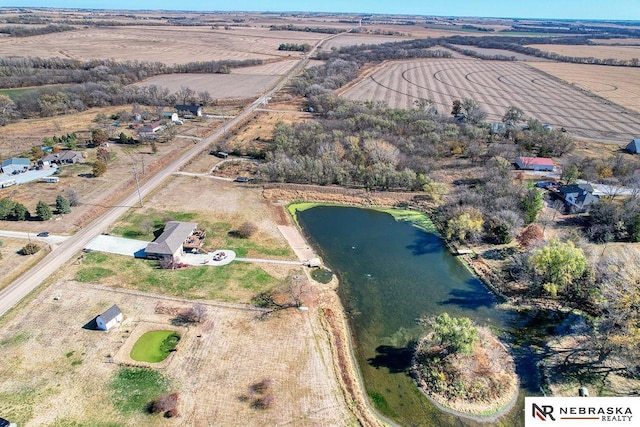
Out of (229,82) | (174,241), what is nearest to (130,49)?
(229,82)

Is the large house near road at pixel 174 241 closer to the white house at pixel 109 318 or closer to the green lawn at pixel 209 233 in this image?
the green lawn at pixel 209 233

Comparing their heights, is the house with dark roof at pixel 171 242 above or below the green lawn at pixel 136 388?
above

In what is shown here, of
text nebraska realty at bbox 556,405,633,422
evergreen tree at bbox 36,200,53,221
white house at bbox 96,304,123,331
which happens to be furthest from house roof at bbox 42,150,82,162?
text nebraska realty at bbox 556,405,633,422

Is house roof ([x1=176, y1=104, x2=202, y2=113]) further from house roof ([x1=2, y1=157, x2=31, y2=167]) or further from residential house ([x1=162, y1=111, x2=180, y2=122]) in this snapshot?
house roof ([x1=2, y1=157, x2=31, y2=167])

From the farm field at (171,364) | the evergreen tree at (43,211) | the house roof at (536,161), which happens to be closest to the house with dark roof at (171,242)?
the farm field at (171,364)

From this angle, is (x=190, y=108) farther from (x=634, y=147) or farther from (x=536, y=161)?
(x=634, y=147)

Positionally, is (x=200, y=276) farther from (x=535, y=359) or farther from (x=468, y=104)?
(x=468, y=104)

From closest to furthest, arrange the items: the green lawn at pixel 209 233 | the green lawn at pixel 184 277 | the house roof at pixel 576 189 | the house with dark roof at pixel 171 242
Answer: the green lawn at pixel 184 277 → the house with dark roof at pixel 171 242 → the green lawn at pixel 209 233 → the house roof at pixel 576 189
